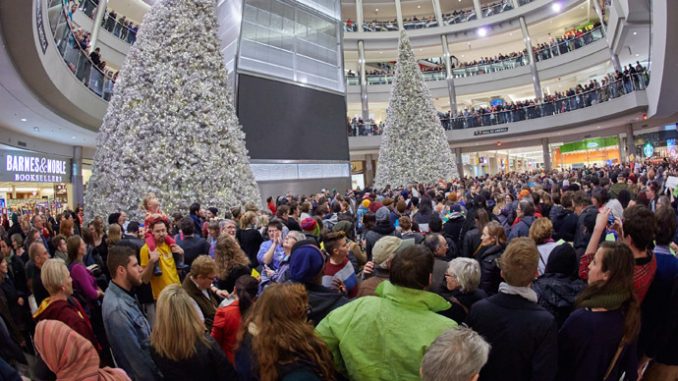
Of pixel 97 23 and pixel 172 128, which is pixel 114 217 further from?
pixel 97 23

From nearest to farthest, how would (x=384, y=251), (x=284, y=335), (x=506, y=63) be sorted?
(x=284, y=335) → (x=384, y=251) → (x=506, y=63)

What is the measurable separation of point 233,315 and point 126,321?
72 cm

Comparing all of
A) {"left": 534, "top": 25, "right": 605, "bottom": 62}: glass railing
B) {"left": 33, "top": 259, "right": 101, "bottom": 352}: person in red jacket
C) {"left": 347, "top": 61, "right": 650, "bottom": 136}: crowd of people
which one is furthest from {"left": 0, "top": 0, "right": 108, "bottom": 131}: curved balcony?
{"left": 534, "top": 25, "right": 605, "bottom": 62}: glass railing

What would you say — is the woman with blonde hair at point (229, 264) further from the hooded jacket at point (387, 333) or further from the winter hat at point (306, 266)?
the hooded jacket at point (387, 333)

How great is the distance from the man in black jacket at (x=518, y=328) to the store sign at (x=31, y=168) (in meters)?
14.0

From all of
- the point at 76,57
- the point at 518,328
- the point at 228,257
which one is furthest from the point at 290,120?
the point at 518,328

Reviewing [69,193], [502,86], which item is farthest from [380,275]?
[502,86]

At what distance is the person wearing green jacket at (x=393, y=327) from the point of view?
2.30 meters

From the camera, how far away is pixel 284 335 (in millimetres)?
2207

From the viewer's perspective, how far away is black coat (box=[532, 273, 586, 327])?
3.22 m

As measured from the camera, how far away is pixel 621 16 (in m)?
18.7

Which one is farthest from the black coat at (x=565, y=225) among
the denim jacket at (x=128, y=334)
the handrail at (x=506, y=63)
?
the handrail at (x=506, y=63)

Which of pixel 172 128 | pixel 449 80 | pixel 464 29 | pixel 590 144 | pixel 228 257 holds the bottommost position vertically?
pixel 228 257

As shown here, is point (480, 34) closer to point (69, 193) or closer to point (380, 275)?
point (69, 193)
